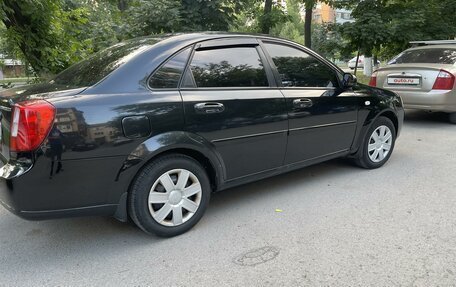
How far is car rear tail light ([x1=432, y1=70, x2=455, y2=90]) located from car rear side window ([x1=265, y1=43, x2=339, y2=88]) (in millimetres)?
3675

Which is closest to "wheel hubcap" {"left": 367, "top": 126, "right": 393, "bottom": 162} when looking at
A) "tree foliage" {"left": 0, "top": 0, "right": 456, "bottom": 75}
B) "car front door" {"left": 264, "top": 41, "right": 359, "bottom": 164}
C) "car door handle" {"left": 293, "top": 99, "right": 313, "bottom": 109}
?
"car front door" {"left": 264, "top": 41, "right": 359, "bottom": 164}

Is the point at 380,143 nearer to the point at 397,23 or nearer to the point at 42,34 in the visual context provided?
the point at 42,34

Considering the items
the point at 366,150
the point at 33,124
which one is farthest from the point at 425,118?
the point at 33,124

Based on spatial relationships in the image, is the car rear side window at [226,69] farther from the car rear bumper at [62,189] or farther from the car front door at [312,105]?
the car rear bumper at [62,189]

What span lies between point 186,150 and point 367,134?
2.54m

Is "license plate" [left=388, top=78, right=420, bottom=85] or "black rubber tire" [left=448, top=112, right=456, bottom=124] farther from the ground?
"license plate" [left=388, top=78, right=420, bottom=85]

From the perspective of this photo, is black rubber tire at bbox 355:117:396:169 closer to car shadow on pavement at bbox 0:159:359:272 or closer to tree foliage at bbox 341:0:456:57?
car shadow on pavement at bbox 0:159:359:272

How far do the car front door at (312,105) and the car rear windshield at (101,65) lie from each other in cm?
126

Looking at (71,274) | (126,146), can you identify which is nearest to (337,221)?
(126,146)

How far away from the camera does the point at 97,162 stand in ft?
9.11

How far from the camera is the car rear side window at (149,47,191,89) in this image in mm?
3102

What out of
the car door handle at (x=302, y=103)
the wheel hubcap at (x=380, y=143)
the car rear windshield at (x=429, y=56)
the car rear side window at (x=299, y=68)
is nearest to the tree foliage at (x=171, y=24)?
the car rear windshield at (x=429, y=56)

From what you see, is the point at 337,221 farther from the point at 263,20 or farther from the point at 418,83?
the point at 263,20

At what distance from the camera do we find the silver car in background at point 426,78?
23.1 feet
